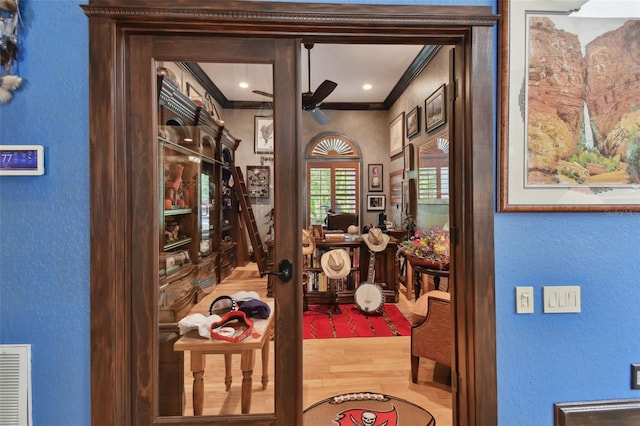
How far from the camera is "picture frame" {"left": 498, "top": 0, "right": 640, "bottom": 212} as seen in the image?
55.3 inches

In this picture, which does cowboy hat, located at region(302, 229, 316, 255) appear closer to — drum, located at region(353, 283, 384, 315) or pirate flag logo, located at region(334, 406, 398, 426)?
drum, located at region(353, 283, 384, 315)

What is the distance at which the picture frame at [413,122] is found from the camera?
4316 millimetres

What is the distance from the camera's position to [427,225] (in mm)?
4012

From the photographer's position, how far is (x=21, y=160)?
1.33 m

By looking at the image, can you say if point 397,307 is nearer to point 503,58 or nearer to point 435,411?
point 435,411

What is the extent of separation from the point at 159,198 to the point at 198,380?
0.90 m

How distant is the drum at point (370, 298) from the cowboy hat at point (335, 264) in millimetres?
281

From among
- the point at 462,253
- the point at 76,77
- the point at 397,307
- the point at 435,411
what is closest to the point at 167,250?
the point at 76,77

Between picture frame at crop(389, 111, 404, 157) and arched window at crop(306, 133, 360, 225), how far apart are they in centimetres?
70

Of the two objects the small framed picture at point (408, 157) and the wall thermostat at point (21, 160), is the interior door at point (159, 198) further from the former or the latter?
the small framed picture at point (408, 157)

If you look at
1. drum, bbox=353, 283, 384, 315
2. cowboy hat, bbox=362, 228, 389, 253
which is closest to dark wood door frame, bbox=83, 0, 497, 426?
drum, bbox=353, 283, 384, 315

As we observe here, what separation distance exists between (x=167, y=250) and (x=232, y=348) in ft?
1.95

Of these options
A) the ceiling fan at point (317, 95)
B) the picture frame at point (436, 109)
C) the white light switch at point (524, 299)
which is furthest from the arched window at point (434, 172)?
the white light switch at point (524, 299)

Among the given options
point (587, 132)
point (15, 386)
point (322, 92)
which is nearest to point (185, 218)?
point (15, 386)
